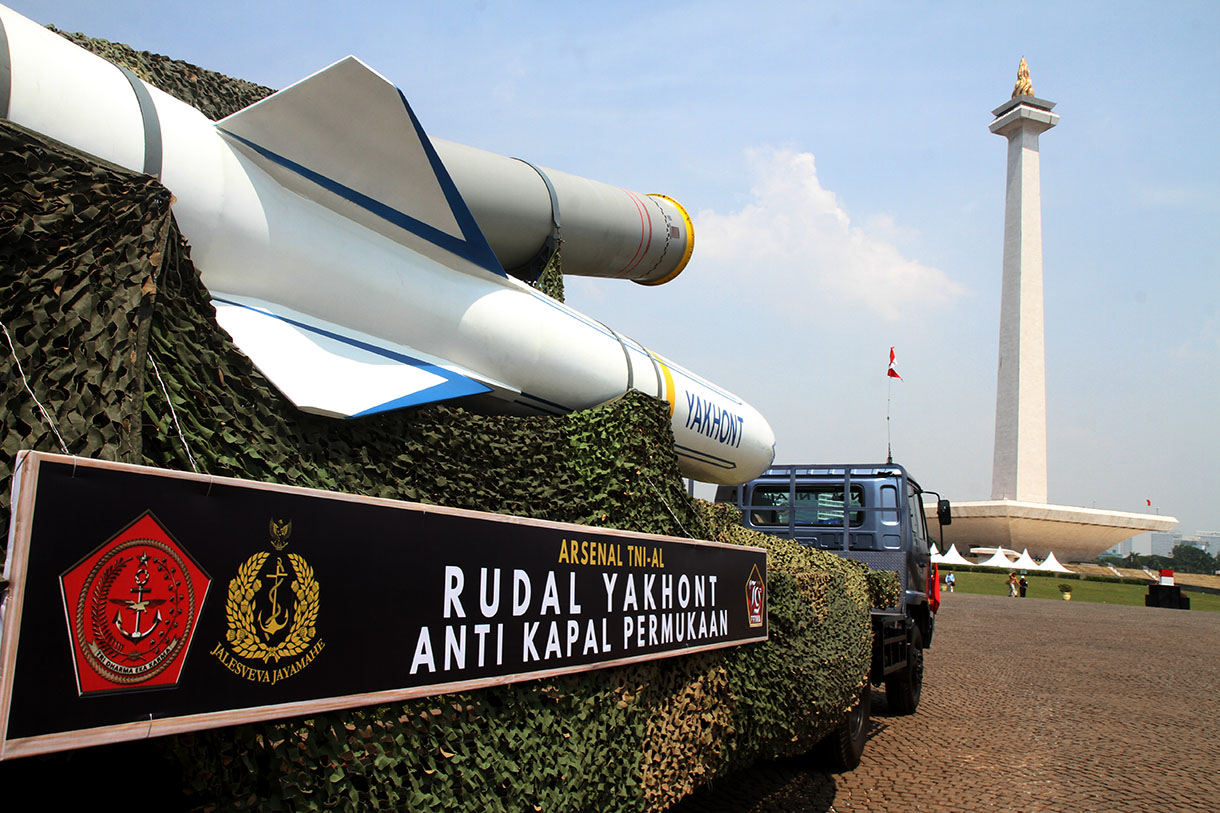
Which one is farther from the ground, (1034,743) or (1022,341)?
(1022,341)

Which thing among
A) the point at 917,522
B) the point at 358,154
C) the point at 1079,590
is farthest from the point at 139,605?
the point at 1079,590

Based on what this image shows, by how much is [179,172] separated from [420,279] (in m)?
1.15

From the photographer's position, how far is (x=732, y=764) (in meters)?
4.48

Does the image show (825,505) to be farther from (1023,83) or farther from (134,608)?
(1023,83)

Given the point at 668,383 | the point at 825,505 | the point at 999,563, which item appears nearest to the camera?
the point at 668,383

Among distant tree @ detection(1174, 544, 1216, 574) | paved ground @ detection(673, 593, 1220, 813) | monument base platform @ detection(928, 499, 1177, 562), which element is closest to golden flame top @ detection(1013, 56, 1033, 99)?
monument base platform @ detection(928, 499, 1177, 562)

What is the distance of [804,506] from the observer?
29.5ft

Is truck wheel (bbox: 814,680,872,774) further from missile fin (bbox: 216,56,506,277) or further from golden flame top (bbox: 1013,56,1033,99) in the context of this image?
golden flame top (bbox: 1013,56,1033,99)

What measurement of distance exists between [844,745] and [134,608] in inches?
243

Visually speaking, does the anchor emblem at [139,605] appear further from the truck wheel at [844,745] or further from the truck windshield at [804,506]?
the truck windshield at [804,506]

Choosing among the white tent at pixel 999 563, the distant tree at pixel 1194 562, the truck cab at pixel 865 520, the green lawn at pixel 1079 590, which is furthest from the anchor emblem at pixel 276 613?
the distant tree at pixel 1194 562

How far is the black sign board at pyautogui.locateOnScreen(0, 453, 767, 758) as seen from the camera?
1656mm

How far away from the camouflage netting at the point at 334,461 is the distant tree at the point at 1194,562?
133948 millimetres

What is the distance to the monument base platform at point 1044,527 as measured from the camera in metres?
50.6
